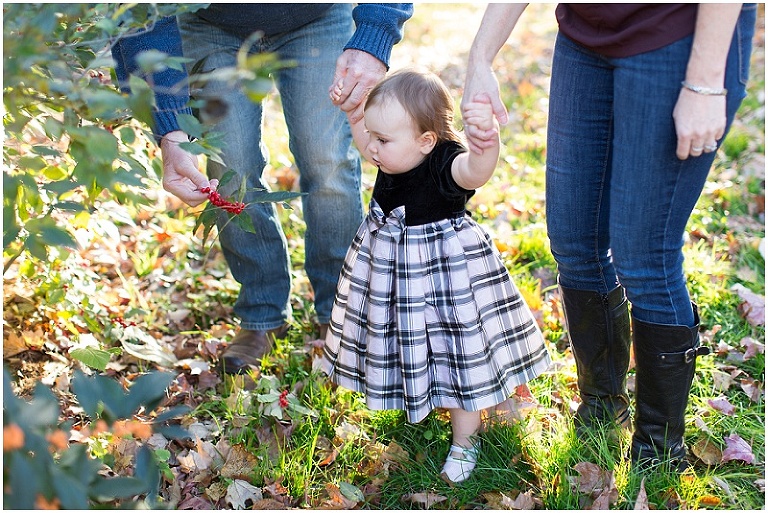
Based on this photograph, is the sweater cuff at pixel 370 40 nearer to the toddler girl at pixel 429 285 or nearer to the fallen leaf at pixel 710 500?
the toddler girl at pixel 429 285

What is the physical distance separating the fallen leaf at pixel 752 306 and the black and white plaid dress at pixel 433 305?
3.59 ft

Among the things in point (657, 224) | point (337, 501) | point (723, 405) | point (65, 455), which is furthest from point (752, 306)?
point (65, 455)

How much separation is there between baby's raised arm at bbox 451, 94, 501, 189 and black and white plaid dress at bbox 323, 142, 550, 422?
6 centimetres

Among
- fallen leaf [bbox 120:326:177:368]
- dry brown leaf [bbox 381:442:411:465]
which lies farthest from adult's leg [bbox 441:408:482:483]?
fallen leaf [bbox 120:326:177:368]

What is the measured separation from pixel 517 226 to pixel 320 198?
1.29 metres

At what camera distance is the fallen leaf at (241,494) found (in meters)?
2.08

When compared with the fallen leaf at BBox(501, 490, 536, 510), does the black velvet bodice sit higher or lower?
higher

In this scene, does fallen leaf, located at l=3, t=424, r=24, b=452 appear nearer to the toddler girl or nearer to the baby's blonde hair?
the toddler girl

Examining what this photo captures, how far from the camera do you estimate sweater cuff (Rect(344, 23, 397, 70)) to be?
218 centimetres

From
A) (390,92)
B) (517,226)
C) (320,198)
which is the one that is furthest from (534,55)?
(390,92)

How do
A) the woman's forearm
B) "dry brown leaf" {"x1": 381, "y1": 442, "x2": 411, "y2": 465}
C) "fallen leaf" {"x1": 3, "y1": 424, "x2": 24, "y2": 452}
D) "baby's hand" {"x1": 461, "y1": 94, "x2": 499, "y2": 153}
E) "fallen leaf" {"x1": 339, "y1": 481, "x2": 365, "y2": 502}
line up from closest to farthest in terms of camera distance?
"fallen leaf" {"x1": 3, "y1": 424, "x2": 24, "y2": 452} → the woman's forearm → "baby's hand" {"x1": 461, "y1": 94, "x2": 499, "y2": 153} → "fallen leaf" {"x1": 339, "y1": 481, "x2": 365, "y2": 502} → "dry brown leaf" {"x1": 381, "y1": 442, "x2": 411, "y2": 465}

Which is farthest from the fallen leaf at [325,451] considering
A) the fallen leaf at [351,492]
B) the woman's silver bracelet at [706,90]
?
the woman's silver bracelet at [706,90]

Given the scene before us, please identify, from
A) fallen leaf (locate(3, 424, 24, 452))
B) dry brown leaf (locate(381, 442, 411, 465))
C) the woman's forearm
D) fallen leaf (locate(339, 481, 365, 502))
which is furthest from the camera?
dry brown leaf (locate(381, 442, 411, 465))

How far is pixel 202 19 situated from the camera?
7.78ft
